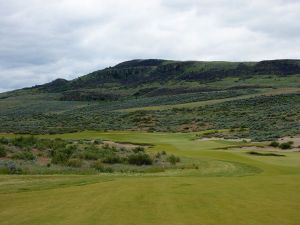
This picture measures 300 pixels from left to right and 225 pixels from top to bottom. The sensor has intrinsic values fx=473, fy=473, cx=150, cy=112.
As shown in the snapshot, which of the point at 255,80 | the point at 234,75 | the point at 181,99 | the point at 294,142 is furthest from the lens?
the point at 234,75

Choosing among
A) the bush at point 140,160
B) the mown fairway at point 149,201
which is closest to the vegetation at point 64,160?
the bush at point 140,160

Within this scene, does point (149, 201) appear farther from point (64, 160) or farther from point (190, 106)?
point (190, 106)

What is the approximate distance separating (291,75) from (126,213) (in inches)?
6335

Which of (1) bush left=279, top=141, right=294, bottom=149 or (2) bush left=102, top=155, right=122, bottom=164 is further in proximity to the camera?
(1) bush left=279, top=141, right=294, bottom=149

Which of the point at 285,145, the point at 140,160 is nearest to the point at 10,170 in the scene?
the point at 140,160

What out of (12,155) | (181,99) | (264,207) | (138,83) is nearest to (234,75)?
(138,83)

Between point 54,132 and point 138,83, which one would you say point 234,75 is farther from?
point 54,132

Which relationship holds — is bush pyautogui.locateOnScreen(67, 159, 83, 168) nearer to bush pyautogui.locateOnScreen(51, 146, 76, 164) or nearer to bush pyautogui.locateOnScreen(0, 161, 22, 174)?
bush pyautogui.locateOnScreen(51, 146, 76, 164)

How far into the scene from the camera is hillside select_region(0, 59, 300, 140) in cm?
7031

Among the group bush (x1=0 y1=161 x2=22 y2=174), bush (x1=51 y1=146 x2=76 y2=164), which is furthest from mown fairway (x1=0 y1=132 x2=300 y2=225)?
bush (x1=51 y1=146 x2=76 y2=164)

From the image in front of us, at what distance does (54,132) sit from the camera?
64250 millimetres

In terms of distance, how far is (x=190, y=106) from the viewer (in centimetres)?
10269

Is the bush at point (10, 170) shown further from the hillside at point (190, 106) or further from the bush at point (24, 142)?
the hillside at point (190, 106)

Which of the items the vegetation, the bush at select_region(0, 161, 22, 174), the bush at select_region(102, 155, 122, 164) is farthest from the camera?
the bush at select_region(102, 155, 122, 164)
